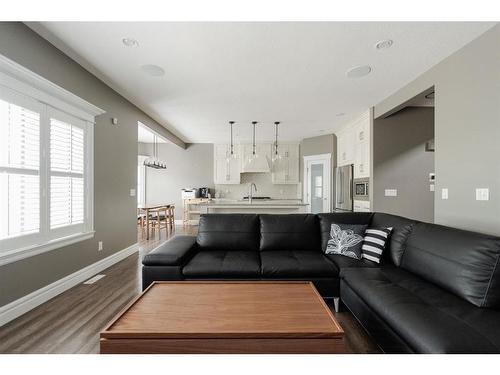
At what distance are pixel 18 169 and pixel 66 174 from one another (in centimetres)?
56

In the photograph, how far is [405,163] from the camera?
13.3 ft

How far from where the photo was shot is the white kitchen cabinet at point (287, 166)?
285 inches

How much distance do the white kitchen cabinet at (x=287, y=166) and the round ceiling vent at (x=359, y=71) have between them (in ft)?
13.9

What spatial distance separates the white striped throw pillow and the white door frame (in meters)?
3.45

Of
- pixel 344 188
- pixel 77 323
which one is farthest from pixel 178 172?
pixel 77 323

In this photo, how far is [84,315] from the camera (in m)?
2.07

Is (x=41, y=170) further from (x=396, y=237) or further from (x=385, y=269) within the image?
(x=396, y=237)

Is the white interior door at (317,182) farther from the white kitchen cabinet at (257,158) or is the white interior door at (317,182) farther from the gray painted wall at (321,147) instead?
the white kitchen cabinet at (257,158)

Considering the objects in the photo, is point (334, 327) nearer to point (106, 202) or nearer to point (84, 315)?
point (84, 315)

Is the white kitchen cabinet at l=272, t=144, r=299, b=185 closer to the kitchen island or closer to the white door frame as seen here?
the white door frame

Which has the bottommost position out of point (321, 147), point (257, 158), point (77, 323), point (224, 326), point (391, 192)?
point (77, 323)

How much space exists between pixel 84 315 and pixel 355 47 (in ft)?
12.1

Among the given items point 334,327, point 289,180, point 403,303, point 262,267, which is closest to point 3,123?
point 262,267

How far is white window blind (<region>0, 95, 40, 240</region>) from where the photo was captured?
1950 mm
